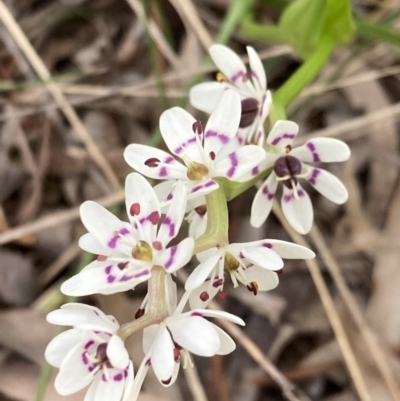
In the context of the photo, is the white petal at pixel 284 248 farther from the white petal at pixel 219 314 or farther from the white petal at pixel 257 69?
the white petal at pixel 257 69

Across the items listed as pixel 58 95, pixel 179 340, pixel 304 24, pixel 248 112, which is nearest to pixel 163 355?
pixel 179 340

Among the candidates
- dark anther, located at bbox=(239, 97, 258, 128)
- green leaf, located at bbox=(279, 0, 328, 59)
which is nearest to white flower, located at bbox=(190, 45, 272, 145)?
dark anther, located at bbox=(239, 97, 258, 128)

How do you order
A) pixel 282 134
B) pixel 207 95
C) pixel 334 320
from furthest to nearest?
1. pixel 334 320
2. pixel 207 95
3. pixel 282 134

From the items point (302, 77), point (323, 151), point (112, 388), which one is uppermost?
point (302, 77)

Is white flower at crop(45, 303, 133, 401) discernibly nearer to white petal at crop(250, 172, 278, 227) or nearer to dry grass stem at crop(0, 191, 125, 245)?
white petal at crop(250, 172, 278, 227)

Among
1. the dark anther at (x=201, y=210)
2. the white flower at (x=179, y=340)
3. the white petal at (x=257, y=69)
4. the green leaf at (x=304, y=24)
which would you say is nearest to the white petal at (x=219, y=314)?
the white flower at (x=179, y=340)

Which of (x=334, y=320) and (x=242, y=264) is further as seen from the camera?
(x=334, y=320)

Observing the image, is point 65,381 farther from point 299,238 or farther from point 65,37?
point 65,37

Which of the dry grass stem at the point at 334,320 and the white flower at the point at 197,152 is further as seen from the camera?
the dry grass stem at the point at 334,320

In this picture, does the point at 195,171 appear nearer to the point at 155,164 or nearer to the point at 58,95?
the point at 155,164
